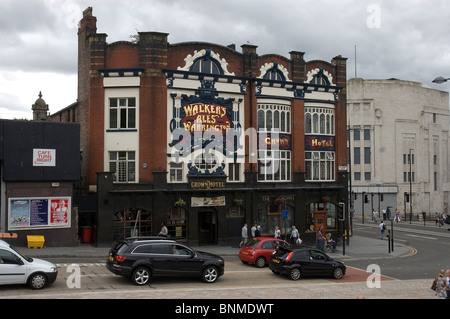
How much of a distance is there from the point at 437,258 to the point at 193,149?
17.0 m

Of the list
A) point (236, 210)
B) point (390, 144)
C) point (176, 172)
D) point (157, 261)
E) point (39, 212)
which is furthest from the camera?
point (390, 144)

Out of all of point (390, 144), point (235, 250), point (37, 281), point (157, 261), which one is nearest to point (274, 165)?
point (235, 250)

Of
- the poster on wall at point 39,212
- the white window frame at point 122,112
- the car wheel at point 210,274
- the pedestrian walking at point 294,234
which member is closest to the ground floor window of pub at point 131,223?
the poster on wall at point 39,212

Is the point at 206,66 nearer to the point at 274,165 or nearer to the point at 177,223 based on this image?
the point at 274,165

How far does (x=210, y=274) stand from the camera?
62.7 ft

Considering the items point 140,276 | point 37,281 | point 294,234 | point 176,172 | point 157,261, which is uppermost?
point 176,172

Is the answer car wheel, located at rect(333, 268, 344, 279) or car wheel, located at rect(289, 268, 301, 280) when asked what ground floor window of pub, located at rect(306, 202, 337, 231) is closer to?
car wheel, located at rect(333, 268, 344, 279)

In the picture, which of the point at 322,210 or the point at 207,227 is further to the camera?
the point at 322,210

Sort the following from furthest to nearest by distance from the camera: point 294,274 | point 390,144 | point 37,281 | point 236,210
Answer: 1. point 390,144
2. point 236,210
3. point 294,274
4. point 37,281

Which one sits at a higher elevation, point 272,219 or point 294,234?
point 272,219

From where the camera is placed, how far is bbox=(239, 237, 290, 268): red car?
24172 millimetres

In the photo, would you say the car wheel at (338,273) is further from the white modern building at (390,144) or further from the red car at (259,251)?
the white modern building at (390,144)

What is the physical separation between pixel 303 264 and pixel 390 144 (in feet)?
196
